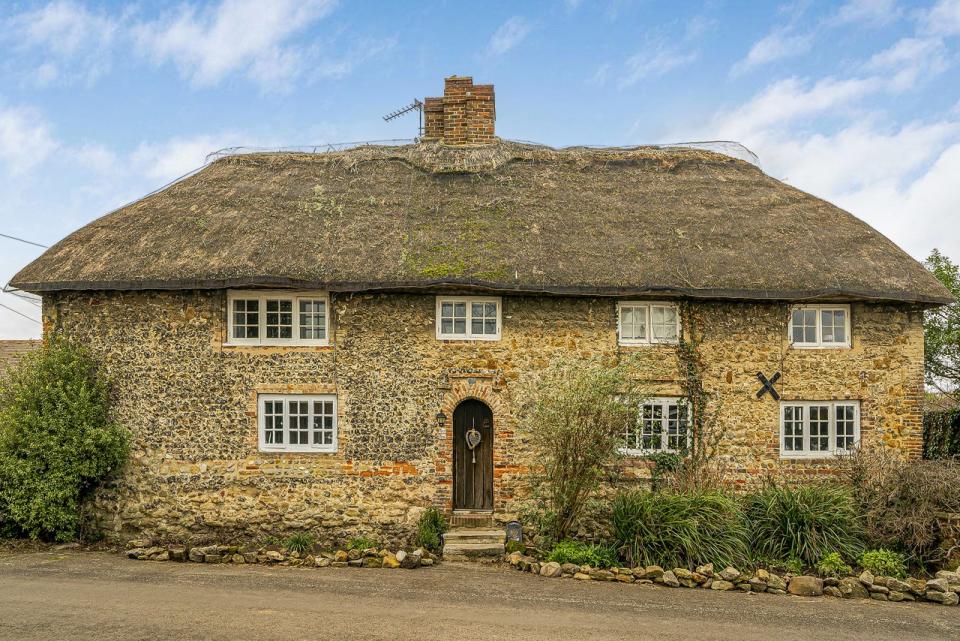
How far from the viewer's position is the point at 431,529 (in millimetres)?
11742

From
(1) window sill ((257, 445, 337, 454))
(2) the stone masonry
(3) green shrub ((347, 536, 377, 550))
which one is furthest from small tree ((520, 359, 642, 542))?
(1) window sill ((257, 445, 337, 454))

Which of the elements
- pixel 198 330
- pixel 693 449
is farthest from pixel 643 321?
pixel 198 330

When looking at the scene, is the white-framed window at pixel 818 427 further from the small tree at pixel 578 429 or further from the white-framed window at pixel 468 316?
the white-framed window at pixel 468 316

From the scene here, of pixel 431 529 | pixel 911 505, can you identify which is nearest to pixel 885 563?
pixel 911 505

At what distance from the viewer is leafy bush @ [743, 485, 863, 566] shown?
10.7 m

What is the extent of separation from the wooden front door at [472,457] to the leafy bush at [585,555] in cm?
207

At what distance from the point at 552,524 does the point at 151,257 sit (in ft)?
27.9

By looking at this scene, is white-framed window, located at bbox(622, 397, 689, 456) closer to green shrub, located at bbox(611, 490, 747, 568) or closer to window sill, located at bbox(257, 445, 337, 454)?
green shrub, located at bbox(611, 490, 747, 568)

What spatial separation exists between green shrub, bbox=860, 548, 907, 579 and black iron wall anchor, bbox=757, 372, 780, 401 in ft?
9.99

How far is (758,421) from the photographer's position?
1259 centimetres

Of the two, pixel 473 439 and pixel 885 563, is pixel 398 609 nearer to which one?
pixel 473 439

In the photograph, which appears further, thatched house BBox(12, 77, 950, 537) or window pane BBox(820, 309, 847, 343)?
window pane BBox(820, 309, 847, 343)

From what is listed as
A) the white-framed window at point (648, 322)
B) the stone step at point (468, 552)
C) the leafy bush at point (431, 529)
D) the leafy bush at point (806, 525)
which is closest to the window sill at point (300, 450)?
the leafy bush at point (431, 529)

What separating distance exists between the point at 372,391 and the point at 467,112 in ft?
23.0
